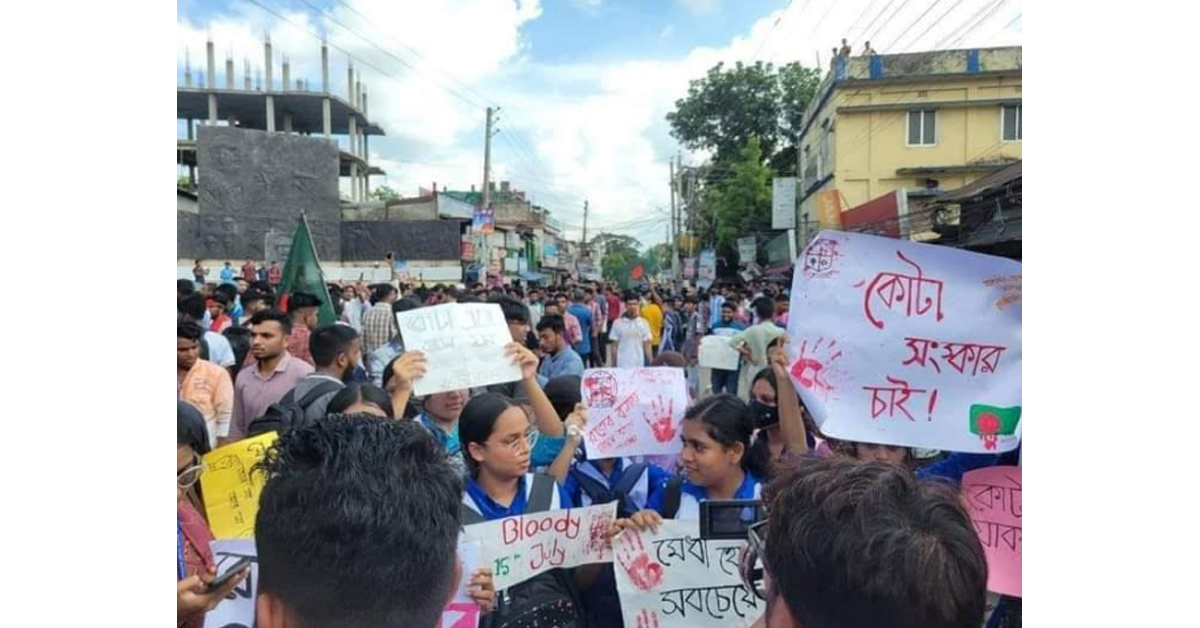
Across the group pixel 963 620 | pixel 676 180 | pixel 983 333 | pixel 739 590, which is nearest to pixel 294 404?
pixel 739 590

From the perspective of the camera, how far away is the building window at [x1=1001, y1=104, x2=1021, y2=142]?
25.5m

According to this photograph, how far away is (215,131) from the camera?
3359 cm

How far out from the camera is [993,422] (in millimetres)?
2482

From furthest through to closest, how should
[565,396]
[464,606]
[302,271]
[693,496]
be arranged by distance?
[302,271] < [565,396] < [693,496] < [464,606]

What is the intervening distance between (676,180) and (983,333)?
51168 millimetres

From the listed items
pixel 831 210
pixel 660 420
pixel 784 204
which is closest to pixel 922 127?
pixel 831 210

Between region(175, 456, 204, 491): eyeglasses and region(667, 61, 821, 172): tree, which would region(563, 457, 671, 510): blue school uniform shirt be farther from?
region(667, 61, 821, 172): tree

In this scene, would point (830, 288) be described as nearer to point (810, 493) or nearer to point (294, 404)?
point (810, 493)

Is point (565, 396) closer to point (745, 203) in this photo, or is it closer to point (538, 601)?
point (538, 601)

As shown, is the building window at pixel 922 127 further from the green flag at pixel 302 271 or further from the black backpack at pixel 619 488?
the black backpack at pixel 619 488

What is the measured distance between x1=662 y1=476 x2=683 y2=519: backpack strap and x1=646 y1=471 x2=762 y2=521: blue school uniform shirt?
10 millimetres

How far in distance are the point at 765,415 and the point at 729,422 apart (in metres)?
0.69

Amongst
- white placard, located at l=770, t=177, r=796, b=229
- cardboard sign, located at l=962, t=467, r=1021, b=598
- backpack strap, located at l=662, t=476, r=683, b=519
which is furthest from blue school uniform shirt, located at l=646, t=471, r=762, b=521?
white placard, located at l=770, t=177, r=796, b=229

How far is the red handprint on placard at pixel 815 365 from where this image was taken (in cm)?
259
